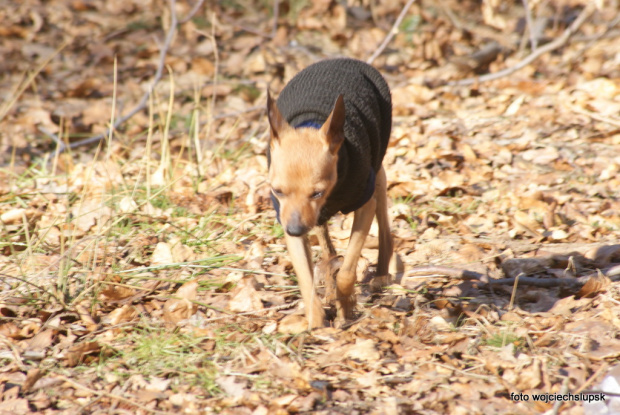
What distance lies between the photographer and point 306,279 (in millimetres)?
3502

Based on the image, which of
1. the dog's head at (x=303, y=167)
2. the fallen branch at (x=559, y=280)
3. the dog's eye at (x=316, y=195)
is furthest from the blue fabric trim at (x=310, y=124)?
the fallen branch at (x=559, y=280)

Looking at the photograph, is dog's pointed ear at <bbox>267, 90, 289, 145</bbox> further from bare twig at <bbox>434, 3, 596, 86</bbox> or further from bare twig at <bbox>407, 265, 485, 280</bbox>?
bare twig at <bbox>434, 3, 596, 86</bbox>

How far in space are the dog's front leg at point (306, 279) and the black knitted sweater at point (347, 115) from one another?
19 cm

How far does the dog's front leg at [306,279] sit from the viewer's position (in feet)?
11.3

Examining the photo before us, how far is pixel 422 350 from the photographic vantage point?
3158 millimetres

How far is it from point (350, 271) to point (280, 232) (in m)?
1.22

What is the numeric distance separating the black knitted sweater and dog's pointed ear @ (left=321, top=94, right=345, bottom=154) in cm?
9

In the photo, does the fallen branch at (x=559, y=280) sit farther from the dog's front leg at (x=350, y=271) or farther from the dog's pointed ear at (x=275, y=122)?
the dog's pointed ear at (x=275, y=122)

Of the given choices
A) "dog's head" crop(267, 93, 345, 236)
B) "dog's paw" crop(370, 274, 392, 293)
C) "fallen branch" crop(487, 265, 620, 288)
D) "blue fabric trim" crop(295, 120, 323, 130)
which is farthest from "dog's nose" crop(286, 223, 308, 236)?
"fallen branch" crop(487, 265, 620, 288)

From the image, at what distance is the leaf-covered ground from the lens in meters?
2.95

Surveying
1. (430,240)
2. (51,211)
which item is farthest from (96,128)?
(430,240)

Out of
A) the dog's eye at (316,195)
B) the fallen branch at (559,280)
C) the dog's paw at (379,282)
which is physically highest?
the dog's eye at (316,195)

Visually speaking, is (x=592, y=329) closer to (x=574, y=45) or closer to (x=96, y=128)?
(x=96, y=128)

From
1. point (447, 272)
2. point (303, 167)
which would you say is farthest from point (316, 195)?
point (447, 272)
